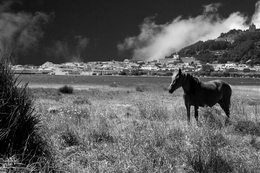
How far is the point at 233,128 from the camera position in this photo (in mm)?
6801

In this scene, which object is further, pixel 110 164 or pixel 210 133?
pixel 210 133

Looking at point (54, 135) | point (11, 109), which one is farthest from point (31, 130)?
point (54, 135)

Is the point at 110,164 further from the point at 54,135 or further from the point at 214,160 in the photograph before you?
the point at 54,135

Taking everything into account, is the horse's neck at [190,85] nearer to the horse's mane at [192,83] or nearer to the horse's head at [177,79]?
the horse's mane at [192,83]

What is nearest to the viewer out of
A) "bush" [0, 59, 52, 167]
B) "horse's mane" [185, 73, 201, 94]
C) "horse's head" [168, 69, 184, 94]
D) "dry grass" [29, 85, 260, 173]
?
"bush" [0, 59, 52, 167]

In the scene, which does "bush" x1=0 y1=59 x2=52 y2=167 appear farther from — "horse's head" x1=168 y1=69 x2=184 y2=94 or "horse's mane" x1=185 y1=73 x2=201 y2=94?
"horse's mane" x1=185 y1=73 x2=201 y2=94

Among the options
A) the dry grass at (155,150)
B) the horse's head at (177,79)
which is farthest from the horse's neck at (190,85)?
the dry grass at (155,150)

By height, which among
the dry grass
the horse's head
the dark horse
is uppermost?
the horse's head

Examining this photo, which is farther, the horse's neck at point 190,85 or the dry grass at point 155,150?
the horse's neck at point 190,85

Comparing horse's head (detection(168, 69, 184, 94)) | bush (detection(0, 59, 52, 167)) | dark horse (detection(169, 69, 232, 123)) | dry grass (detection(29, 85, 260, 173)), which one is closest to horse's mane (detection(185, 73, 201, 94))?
dark horse (detection(169, 69, 232, 123))

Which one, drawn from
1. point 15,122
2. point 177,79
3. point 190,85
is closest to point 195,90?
point 190,85

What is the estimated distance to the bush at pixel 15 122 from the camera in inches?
122

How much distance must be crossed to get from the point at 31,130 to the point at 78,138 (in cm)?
217

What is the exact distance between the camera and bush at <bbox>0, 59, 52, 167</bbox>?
3.11 meters
